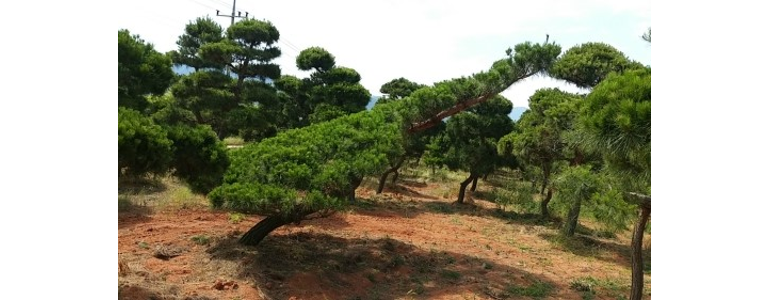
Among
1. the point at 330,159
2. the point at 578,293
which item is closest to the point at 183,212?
the point at 330,159

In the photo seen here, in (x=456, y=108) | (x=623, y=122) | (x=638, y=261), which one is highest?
(x=456, y=108)

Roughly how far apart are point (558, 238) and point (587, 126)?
24.2 feet

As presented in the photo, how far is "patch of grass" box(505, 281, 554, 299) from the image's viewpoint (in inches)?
249

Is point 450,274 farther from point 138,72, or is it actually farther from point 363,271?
point 138,72

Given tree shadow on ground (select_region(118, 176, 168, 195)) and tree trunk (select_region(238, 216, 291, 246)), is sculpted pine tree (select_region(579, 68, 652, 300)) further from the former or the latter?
tree shadow on ground (select_region(118, 176, 168, 195))

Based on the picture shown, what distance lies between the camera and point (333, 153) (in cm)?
689

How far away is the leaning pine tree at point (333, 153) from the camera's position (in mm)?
5891

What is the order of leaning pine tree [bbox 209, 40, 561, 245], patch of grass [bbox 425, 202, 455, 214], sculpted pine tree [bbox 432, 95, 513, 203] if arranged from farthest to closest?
sculpted pine tree [bbox 432, 95, 513, 203] → patch of grass [bbox 425, 202, 455, 214] → leaning pine tree [bbox 209, 40, 561, 245]

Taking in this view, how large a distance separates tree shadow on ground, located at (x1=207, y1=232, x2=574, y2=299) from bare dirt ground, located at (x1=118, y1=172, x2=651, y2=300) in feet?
0.05

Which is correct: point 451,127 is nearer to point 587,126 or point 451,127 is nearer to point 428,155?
point 428,155

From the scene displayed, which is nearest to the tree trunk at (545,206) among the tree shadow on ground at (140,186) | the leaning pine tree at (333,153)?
the leaning pine tree at (333,153)

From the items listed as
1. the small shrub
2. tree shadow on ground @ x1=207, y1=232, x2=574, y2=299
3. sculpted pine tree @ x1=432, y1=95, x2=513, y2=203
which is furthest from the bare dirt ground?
sculpted pine tree @ x1=432, y1=95, x2=513, y2=203

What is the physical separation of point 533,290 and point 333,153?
3.23m

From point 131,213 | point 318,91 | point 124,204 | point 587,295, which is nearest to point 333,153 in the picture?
point 587,295
